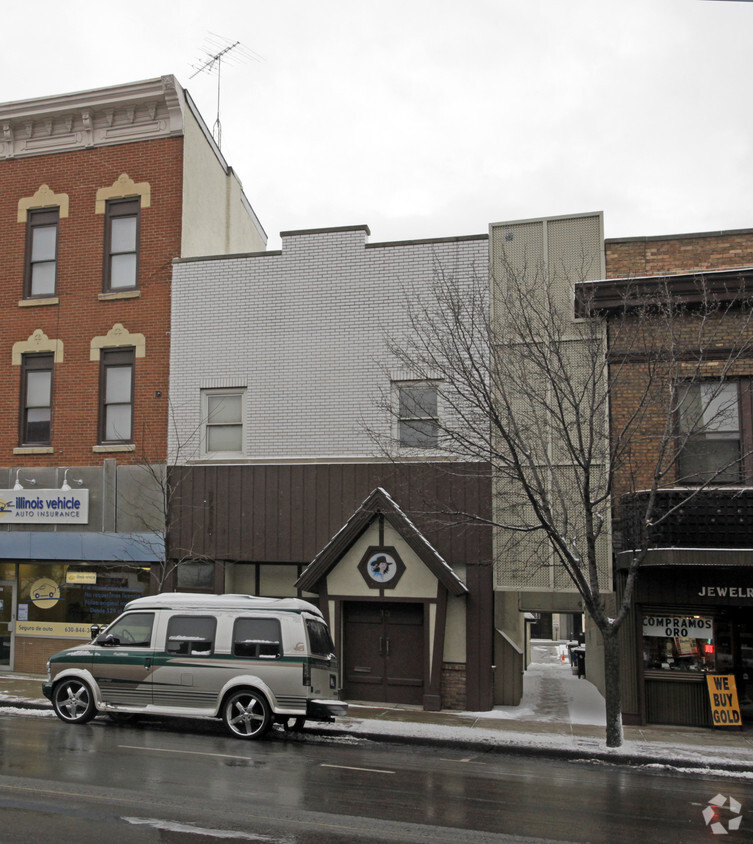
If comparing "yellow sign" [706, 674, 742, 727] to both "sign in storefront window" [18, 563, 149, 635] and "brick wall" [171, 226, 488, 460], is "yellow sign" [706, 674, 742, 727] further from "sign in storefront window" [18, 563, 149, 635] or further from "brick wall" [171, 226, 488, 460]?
"sign in storefront window" [18, 563, 149, 635]

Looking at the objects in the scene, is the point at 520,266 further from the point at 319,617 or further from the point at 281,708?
the point at 281,708

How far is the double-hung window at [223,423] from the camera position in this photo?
18.8 meters

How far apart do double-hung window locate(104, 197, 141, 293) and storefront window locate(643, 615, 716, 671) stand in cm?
1307

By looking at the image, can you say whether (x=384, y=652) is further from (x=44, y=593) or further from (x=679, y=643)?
(x=44, y=593)

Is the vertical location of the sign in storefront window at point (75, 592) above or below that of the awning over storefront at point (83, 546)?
below

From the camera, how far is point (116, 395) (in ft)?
64.1

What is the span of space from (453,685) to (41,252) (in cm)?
1342

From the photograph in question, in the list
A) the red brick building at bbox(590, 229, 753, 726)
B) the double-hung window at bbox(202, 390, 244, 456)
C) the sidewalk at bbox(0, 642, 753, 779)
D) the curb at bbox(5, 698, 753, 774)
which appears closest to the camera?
the curb at bbox(5, 698, 753, 774)

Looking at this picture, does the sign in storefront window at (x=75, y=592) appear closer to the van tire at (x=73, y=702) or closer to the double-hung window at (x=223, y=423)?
the double-hung window at (x=223, y=423)

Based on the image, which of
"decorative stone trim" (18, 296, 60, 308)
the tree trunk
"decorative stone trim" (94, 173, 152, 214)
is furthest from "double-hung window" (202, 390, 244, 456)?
the tree trunk

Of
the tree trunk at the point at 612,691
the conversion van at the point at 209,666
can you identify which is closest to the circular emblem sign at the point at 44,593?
the conversion van at the point at 209,666

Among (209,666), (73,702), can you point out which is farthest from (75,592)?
(209,666)

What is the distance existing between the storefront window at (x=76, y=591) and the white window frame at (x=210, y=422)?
9.27ft

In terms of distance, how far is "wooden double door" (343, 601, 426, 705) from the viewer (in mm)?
16656
